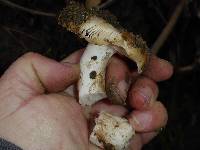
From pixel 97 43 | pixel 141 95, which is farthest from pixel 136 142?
pixel 97 43

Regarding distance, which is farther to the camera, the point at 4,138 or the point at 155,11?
the point at 155,11

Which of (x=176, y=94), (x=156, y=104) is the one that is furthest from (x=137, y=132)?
(x=176, y=94)

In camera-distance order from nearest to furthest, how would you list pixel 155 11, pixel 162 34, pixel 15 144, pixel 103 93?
pixel 15 144
pixel 103 93
pixel 162 34
pixel 155 11

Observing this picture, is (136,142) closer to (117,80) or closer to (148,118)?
(148,118)

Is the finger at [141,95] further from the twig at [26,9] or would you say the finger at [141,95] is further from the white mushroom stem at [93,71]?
the twig at [26,9]

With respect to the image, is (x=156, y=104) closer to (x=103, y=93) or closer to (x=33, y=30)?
(x=103, y=93)

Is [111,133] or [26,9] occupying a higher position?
[26,9]
